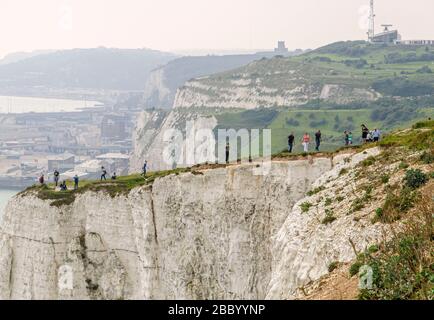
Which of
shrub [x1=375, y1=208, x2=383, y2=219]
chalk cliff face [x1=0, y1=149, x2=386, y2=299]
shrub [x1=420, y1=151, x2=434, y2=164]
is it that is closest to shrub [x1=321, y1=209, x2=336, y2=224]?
shrub [x1=375, y1=208, x2=383, y2=219]

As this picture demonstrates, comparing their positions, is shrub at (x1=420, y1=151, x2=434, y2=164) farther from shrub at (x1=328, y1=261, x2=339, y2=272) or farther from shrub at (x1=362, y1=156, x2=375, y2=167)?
shrub at (x1=328, y1=261, x2=339, y2=272)

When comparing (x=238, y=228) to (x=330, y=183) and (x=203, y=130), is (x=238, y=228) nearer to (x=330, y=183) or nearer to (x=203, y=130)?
(x=330, y=183)

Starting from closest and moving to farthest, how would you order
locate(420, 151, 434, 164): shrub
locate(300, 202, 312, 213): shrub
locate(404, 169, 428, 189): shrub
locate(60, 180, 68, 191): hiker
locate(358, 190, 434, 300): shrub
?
1. locate(358, 190, 434, 300): shrub
2. locate(404, 169, 428, 189): shrub
3. locate(420, 151, 434, 164): shrub
4. locate(300, 202, 312, 213): shrub
5. locate(60, 180, 68, 191): hiker

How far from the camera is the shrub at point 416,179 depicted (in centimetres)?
2373

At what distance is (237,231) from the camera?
132ft

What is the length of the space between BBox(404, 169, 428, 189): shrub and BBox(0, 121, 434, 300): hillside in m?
0.03

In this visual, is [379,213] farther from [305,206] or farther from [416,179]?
[305,206]

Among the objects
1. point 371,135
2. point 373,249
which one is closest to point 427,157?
point 373,249

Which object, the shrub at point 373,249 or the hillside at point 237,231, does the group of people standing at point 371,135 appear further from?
the shrub at point 373,249

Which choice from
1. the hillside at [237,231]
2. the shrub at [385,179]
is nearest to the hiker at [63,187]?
the hillside at [237,231]

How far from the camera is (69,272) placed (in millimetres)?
46781

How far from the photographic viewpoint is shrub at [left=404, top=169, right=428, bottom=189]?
77.9ft

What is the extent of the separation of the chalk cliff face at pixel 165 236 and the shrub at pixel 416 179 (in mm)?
6760

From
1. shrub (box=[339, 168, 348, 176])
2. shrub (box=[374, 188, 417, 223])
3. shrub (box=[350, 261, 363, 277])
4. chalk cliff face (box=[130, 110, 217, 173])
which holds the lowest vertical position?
chalk cliff face (box=[130, 110, 217, 173])
